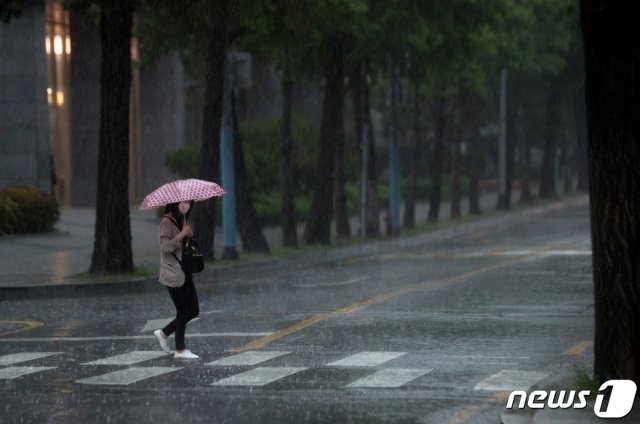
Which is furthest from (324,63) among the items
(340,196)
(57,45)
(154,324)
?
(154,324)

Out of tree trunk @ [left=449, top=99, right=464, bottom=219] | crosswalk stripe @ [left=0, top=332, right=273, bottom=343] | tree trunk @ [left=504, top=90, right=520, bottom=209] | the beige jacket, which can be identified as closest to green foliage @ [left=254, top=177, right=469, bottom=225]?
tree trunk @ [left=449, top=99, right=464, bottom=219]

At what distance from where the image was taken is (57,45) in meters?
51.0

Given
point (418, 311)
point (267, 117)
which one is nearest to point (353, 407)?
point (418, 311)

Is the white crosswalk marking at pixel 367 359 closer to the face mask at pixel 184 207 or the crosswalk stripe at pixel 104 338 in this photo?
the face mask at pixel 184 207

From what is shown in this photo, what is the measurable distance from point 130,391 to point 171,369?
1528mm

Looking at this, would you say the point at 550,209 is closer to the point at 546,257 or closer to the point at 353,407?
the point at 546,257

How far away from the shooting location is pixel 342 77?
1454 inches

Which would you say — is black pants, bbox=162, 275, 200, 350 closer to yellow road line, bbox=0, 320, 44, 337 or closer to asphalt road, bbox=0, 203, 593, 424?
asphalt road, bbox=0, 203, 593, 424

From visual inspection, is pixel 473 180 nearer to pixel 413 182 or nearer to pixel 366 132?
pixel 413 182

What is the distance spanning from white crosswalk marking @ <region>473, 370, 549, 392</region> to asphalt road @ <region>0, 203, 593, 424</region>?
0.02 meters

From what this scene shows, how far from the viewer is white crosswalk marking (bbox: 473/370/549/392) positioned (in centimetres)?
1234

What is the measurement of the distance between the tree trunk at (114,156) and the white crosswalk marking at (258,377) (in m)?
12.1

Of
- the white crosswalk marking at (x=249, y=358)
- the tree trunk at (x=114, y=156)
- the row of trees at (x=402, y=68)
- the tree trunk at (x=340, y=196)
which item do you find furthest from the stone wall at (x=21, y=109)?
the white crosswalk marking at (x=249, y=358)

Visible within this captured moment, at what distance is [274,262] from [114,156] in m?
6.07
